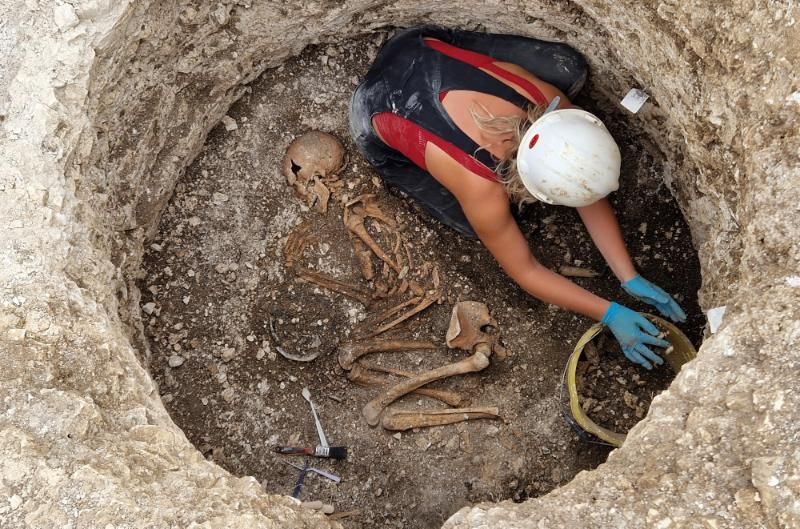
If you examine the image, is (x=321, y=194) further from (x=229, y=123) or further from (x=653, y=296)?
(x=653, y=296)

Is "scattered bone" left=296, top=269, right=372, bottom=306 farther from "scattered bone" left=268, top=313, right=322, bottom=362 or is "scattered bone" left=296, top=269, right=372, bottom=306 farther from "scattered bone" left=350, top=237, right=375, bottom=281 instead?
"scattered bone" left=268, top=313, right=322, bottom=362

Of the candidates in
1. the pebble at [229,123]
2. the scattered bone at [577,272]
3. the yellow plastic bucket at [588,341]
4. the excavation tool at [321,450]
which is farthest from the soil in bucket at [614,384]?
the pebble at [229,123]

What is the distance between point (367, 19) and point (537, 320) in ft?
5.49

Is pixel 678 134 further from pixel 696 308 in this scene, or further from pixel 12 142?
pixel 12 142

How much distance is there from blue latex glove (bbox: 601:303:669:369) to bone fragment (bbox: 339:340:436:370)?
0.87 metres

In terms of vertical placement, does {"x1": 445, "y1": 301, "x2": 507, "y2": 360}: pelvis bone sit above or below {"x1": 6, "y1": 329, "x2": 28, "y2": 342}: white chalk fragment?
below

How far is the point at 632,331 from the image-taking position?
306 centimetres

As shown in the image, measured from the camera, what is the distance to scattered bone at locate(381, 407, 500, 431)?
10.6ft

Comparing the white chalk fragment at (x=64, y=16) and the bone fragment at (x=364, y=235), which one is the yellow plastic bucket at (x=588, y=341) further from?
the white chalk fragment at (x=64, y=16)

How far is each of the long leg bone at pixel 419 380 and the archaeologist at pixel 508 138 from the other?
413 millimetres

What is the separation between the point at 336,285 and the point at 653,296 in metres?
1.50

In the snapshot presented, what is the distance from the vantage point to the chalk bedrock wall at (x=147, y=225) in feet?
5.92

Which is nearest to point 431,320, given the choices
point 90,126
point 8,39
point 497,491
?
point 497,491

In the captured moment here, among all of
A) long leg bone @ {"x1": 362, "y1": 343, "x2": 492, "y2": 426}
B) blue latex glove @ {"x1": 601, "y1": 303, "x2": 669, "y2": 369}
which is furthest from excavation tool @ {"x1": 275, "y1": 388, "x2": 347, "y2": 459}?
blue latex glove @ {"x1": 601, "y1": 303, "x2": 669, "y2": 369}
